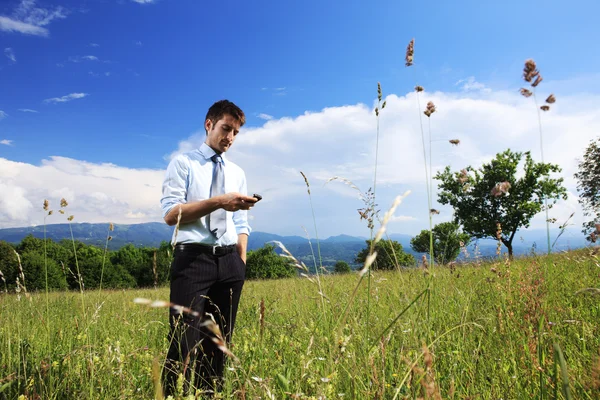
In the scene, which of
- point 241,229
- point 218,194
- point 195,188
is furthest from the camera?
point 241,229

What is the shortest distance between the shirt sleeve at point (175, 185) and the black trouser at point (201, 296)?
1.29 feet

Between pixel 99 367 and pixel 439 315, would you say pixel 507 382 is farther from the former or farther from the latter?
pixel 99 367

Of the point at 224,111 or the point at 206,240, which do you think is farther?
the point at 224,111

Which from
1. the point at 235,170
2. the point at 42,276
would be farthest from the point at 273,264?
the point at 235,170

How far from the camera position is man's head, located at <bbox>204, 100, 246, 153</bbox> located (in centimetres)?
315

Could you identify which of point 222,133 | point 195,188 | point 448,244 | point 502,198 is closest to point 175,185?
point 195,188

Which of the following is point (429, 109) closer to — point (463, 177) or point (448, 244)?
point (463, 177)

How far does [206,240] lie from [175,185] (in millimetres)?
525

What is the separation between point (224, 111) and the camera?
318 centimetres

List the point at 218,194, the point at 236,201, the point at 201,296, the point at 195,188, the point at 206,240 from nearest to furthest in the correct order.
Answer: the point at 236,201 < the point at 201,296 < the point at 206,240 < the point at 195,188 < the point at 218,194

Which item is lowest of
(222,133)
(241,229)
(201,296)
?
(201,296)

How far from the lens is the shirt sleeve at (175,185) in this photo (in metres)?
2.85

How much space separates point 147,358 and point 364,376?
1.78 meters

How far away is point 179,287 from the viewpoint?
9.24 feet
